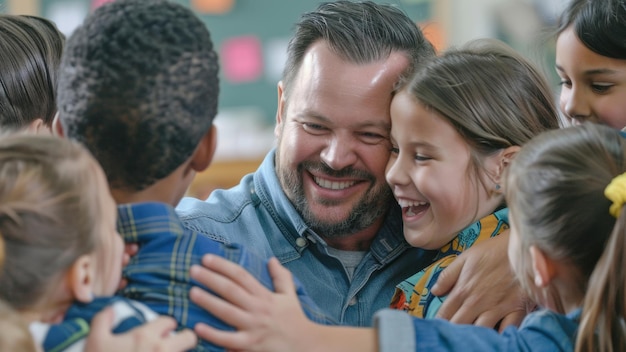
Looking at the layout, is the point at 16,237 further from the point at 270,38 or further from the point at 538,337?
the point at 270,38

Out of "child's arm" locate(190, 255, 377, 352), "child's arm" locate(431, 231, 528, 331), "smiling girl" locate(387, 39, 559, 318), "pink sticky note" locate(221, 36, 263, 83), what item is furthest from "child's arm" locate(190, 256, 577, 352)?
"pink sticky note" locate(221, 36, 263, 83)

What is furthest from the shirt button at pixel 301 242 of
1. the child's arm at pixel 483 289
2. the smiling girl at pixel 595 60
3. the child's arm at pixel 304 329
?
the smiling girl at pixel 595 60

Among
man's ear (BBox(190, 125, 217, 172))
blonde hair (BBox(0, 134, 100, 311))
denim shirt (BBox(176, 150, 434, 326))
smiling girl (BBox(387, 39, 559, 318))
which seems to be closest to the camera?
blonde hair (BBox(0, 134, 100, 311))

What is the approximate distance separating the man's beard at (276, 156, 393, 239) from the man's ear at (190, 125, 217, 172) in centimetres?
64

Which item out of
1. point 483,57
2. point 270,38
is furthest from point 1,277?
point 270,38

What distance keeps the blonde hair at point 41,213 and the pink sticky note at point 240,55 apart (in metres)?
3.43

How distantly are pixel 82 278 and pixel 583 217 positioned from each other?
2.39 ft

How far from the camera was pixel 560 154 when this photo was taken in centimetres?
134

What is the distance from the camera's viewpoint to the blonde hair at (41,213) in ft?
3.49

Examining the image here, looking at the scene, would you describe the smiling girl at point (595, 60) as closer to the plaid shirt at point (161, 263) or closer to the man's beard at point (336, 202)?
the man's beard at point (336, 202)

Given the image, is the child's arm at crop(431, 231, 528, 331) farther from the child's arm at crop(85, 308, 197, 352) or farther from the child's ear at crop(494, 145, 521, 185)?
the child's arm at crop(85, 308, 197, 352)

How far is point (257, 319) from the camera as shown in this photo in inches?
50.2

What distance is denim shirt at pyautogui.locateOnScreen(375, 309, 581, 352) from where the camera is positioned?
1310mm

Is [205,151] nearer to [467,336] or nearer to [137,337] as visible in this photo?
[137,337]
